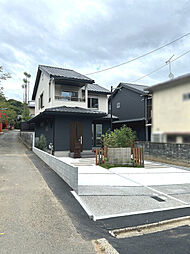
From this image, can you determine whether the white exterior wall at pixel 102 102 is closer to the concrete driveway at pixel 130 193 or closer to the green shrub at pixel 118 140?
the green shrub at pixel 118 140

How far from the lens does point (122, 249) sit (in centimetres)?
301

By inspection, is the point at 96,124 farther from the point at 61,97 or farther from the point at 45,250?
the point at 45,250

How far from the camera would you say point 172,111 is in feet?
1.67

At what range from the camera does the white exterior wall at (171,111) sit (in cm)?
47

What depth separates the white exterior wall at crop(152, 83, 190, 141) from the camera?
0.47 metres

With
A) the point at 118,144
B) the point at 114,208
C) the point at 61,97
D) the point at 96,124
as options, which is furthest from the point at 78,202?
the point at 96,124

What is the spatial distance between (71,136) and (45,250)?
35.6ft

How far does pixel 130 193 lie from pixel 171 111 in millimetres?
5673

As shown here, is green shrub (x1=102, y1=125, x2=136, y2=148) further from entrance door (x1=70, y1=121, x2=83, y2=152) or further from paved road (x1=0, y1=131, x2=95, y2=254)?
paved road (x1=0, y1=131, x2=95, y2=254)

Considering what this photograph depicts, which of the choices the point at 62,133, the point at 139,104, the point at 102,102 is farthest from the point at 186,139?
the point at 102,102

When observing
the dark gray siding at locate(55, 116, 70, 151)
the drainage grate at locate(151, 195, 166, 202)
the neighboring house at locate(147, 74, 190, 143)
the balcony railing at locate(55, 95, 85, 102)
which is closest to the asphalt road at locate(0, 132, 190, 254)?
the drainage grate at locate(151, 195, 166, 202)

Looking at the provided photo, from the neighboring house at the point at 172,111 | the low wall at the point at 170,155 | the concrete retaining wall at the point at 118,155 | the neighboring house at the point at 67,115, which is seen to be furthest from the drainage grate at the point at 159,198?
the neighboring house at the point at 67,115

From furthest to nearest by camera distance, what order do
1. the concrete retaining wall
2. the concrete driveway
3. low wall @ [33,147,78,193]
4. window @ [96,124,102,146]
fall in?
window @ [96,124,102,146], the concrete retaining wall, low wall @ [33,147,78,193], the concrete driveway

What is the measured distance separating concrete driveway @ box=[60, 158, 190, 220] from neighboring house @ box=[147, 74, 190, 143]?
3996 millimetres
